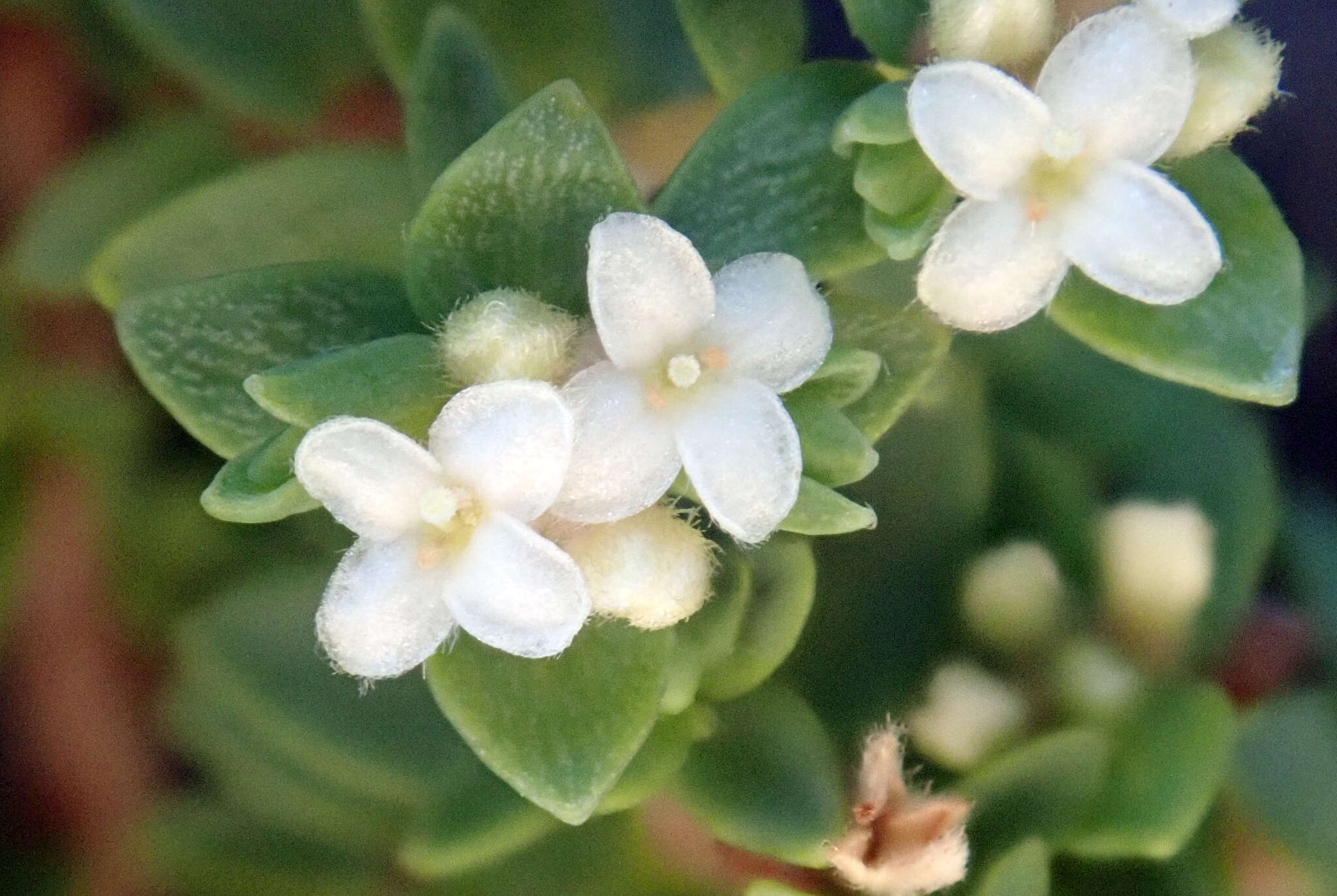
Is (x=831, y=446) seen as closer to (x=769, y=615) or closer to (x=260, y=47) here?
(x=769, y=615)

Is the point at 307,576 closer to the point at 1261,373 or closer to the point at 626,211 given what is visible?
the point at 626,211

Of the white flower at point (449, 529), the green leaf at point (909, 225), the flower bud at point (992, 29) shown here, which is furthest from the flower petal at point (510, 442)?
the flower bud at point (992, 29)

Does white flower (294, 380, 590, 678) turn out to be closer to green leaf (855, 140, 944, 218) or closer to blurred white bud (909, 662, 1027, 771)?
green leaf (855, 140, 944, 218)

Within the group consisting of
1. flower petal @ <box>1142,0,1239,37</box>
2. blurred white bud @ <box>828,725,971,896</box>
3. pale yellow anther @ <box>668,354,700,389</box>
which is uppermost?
flower petal @ <box>1142,0,1239,37</box>

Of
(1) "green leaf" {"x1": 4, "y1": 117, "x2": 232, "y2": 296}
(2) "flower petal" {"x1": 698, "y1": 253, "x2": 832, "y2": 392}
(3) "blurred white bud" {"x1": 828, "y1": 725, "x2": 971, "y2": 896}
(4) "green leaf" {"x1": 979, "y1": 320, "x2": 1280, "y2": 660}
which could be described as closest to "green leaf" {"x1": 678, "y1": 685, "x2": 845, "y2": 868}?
(3) "blurred white bud" {"x1": 828, "y1": 725, "x2": 971, "y2": 896}

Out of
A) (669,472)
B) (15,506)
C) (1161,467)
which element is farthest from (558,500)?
(15,506)

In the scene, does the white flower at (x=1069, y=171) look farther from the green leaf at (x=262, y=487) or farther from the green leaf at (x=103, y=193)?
the green leaf at (x=103, y=193)
